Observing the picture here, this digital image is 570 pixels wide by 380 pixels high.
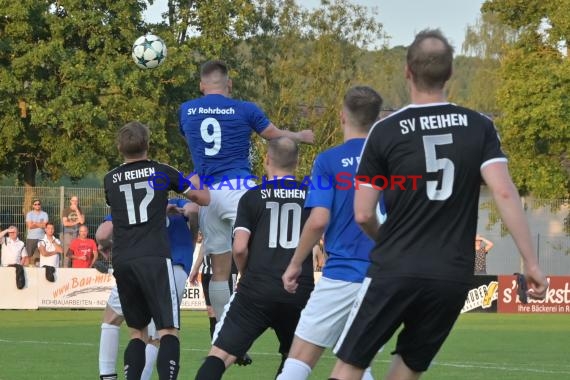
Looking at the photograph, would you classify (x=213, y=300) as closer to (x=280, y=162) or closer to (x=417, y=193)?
(x=280, y=162)

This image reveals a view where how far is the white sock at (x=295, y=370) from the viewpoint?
725cm

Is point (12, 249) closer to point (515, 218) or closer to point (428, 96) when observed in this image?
point (428, 96)

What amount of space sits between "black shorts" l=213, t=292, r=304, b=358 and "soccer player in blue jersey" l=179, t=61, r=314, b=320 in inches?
108

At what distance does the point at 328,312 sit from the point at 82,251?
68.1 feet

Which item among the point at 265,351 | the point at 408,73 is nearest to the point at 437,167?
the point at 408,73

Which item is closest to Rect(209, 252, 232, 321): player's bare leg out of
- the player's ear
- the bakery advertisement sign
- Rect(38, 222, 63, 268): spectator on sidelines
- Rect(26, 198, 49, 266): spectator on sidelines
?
the player's ear

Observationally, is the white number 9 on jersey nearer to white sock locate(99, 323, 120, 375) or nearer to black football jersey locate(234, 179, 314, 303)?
white sock locate(99, 323, 120, 375)

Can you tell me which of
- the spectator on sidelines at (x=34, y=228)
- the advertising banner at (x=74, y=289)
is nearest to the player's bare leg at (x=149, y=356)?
the advertising banner at (x=74, y=289)

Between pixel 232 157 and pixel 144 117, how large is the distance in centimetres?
2757

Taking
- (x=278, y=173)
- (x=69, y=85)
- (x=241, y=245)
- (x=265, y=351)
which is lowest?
(x=265, y=351)

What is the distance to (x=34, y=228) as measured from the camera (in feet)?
89.5

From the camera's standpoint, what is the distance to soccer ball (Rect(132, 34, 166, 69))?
15570 mm

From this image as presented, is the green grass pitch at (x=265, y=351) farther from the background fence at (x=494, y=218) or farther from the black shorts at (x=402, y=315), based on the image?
the black shorts at (x=402, y=315)

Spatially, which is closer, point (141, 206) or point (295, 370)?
point (295, 370)
